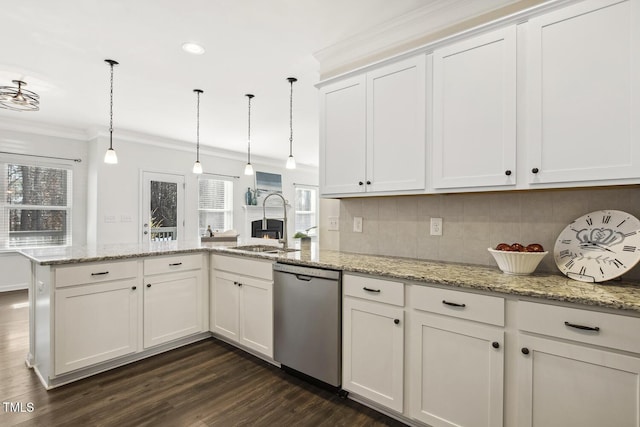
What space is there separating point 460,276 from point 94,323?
252 cm

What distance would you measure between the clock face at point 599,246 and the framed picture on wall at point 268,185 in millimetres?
6552

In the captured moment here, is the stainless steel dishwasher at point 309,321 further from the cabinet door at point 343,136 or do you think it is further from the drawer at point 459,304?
the cabinet door at point 343,136

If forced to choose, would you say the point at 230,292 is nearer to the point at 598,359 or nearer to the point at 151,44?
the point at 151,44

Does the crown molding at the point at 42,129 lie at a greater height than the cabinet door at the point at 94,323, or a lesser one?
greater

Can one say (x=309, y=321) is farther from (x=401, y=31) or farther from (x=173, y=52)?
(x=173, y=52)

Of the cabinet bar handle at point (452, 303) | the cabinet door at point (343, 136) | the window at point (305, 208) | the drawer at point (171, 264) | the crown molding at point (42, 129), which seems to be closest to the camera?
the cabinet bar handle at point (452, 303)

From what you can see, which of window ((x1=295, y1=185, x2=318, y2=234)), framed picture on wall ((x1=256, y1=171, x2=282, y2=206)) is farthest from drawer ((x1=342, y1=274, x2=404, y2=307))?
window ((x1=295, y1=185, x2=318, y2=234))

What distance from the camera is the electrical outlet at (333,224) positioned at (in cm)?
290

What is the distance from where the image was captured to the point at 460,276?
67.7 inches

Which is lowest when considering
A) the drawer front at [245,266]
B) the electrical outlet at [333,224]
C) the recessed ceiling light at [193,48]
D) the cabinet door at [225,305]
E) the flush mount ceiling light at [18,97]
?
the cabinet door at [225,305]

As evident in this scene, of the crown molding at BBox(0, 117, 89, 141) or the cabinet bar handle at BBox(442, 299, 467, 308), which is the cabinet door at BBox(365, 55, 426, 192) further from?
the crown molding at BBox(0, 117, 89, 141)

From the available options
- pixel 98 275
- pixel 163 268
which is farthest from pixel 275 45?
pixel 98 275

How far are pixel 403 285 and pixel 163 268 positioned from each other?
2028 millimetres

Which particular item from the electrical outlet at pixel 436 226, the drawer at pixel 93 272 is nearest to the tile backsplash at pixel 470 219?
the electrical outlet at pixel 436 226
